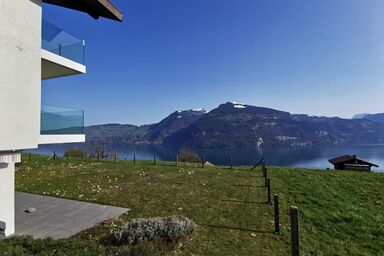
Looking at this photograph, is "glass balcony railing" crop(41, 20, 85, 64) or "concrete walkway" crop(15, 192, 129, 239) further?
"glass balcony railing" crop(41, 20, 85, 64)

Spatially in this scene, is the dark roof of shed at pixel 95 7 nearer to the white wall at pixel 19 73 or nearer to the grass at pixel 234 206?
the white wall at pixel 19 73

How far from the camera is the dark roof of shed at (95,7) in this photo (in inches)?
453

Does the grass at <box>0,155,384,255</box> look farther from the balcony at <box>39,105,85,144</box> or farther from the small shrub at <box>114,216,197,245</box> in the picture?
the balcony at <box>39,105,85,144</box>

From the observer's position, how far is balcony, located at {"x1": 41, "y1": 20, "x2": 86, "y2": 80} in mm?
10391

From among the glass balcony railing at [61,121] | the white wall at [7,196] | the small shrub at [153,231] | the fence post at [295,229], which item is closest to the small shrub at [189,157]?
the glass balcony railing at [61,121]

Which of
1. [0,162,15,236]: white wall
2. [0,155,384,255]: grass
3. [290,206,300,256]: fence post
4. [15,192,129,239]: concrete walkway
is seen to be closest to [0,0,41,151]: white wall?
[0,162,15,236]: white wall

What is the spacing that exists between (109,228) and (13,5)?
8.16 meters

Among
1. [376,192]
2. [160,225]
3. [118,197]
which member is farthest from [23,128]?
[376,192]

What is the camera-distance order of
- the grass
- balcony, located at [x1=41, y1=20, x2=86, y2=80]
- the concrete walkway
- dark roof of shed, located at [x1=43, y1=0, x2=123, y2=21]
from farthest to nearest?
dark roof of shed, located at [x1=43, y1=0, x2=123, y2=21]
balcony, located at [x1=41, y1=20, x2=86, y2=80]
the concrete walkway
the grass

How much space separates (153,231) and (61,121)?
22.0 feet

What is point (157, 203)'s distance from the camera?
42.3 feet

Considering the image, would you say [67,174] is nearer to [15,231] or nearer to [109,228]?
[15,231]

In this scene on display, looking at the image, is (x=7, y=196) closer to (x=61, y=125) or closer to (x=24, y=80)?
(x=61, y=125)

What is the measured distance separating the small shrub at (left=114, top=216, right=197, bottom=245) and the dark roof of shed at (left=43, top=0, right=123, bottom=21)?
30.9ft
